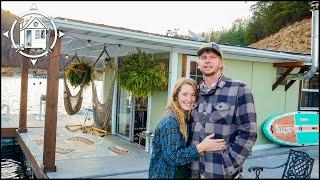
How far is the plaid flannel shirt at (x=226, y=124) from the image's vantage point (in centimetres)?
158

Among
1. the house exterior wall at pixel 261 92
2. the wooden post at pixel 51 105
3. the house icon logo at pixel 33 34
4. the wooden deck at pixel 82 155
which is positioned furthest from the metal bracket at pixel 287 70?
the house icon logo at pixel 33 34

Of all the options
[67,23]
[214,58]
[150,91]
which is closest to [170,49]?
[150,91]

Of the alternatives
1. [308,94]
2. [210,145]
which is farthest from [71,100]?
[210,145]

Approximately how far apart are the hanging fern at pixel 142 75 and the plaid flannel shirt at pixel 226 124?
4232 millimetres

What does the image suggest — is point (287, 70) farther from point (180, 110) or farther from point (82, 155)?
point (180, 110)

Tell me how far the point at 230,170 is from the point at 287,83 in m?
6.54

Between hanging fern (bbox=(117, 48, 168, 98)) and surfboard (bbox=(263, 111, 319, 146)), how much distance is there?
2707 mm

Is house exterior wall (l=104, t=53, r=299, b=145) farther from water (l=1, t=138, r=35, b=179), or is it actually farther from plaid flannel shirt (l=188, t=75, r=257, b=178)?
plaid flannel shirt (l=188, t=75, r=257, b=178)

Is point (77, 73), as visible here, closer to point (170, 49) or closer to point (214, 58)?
point (170, 49)

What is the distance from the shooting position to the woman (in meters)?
1.52

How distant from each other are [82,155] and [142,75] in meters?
1.80

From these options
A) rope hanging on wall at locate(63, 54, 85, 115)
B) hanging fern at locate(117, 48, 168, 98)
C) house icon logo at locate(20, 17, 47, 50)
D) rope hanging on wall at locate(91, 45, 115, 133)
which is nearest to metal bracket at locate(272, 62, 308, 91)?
hanging fern at locate(117, 48, 168, 98)

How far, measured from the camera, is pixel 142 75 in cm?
591

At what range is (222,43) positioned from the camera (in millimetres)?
5988
